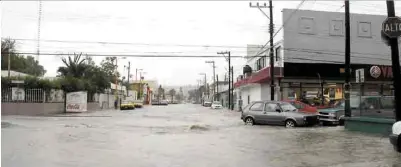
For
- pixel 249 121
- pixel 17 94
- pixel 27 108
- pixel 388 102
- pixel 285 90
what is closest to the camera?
pixel 388 102

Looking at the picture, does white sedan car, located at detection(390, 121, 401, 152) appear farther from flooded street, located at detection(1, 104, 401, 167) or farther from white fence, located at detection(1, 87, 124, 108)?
white fence, located at detection(1, 87, 124, 108)

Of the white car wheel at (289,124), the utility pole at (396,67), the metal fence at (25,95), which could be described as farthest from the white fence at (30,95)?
the utility pole at (396,67)

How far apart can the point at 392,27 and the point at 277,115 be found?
878 centimetres

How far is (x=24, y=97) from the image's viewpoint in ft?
130

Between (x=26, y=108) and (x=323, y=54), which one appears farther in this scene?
(x=323, y=54)

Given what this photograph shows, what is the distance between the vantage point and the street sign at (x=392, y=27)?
44.0 ft

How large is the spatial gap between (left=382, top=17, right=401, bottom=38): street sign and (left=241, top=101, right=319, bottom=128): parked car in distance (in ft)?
26.1

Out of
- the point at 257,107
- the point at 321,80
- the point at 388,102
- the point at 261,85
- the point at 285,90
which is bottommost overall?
the point at 257,107

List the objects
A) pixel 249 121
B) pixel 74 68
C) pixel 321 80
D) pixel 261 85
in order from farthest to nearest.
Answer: pixel 74 68, pixel 261 85, pixel 321 80, pixel 249 121

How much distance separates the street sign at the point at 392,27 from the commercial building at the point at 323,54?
23.4 m

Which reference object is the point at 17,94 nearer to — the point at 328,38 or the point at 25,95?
the point at 25,95

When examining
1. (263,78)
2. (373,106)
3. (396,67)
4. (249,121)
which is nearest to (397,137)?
(396,67)

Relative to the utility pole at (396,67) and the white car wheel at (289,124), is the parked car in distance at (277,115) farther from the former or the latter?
the utility pole at (396,67)

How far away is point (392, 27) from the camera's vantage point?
13570 mm
